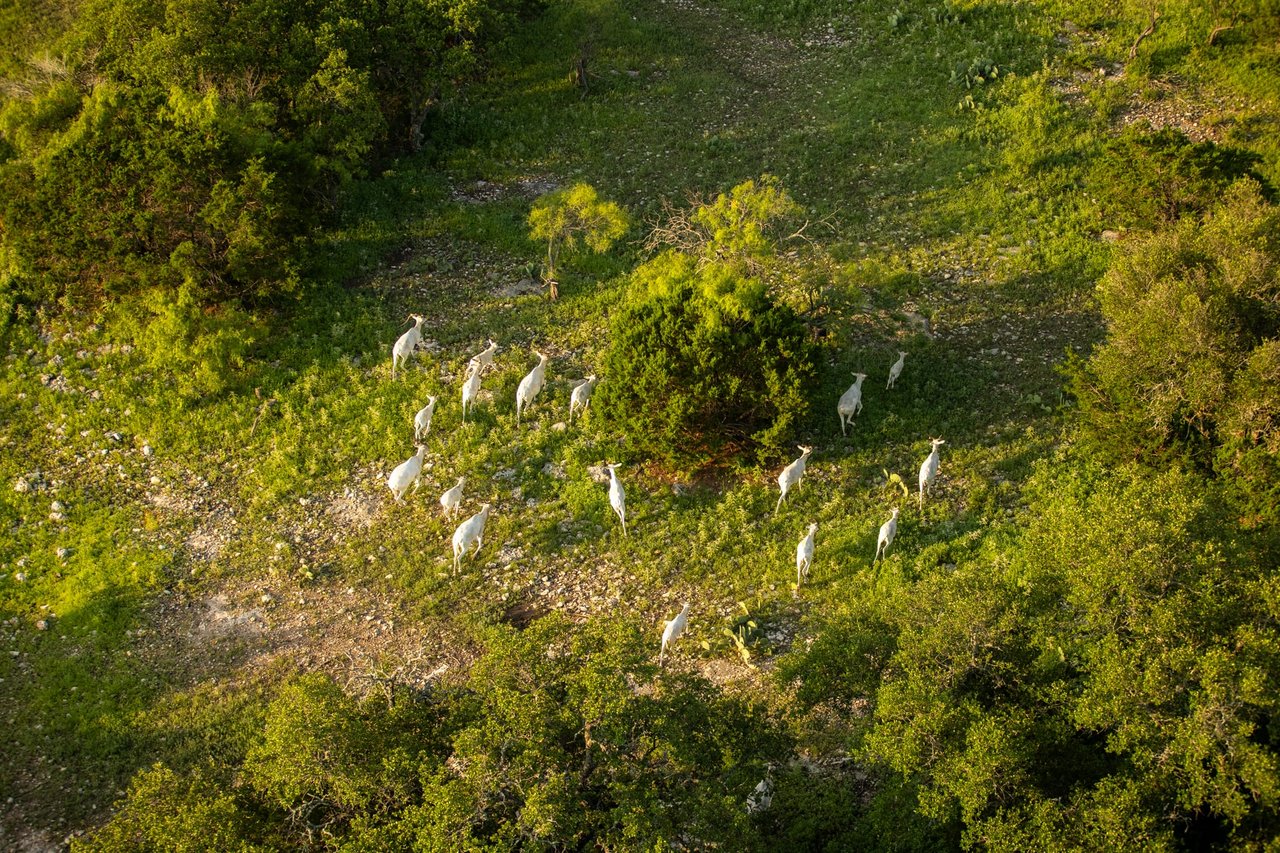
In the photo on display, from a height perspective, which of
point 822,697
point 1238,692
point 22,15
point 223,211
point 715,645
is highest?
point 22,15

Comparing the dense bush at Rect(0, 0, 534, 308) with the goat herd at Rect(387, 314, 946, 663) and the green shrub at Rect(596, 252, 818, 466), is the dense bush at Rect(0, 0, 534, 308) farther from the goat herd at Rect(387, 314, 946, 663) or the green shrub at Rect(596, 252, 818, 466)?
the green shrub at Rect(596, 252, 818, 466)

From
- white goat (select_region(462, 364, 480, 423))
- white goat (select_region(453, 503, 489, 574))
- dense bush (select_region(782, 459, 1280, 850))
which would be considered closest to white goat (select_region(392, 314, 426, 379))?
white goat (select_region(462, 364, 480, 423))

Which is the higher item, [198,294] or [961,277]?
[198,294]

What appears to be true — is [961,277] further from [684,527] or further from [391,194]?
[391,194]

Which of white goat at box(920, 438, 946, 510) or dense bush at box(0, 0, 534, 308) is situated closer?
white goat at box(920, 438, 946, 510)

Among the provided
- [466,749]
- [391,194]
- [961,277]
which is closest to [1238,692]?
[466,749]

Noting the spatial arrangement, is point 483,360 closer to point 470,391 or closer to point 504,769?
point 470,391

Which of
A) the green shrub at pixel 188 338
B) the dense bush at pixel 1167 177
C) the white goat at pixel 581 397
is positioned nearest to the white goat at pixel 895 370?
the white goat at pixel 581 397
